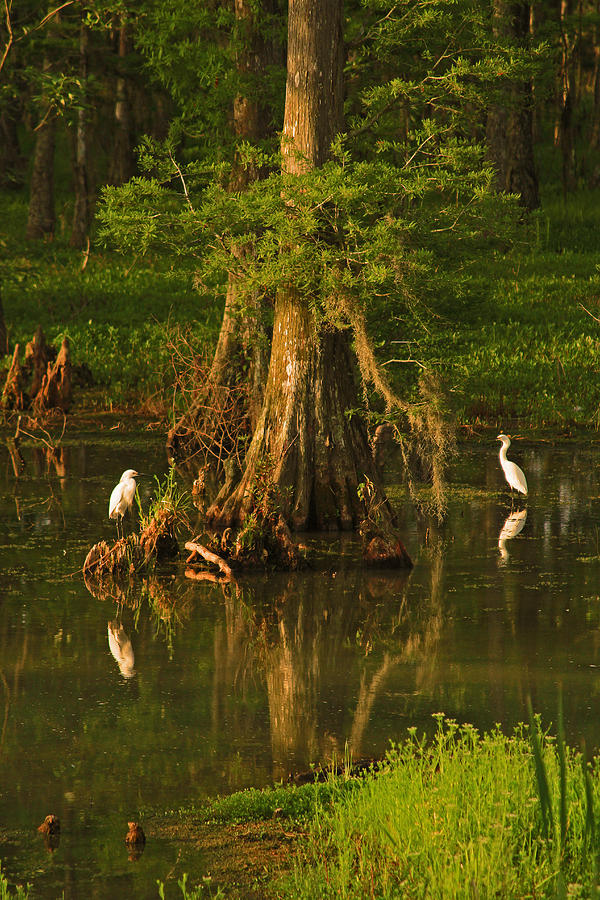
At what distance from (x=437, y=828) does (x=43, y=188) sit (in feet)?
111

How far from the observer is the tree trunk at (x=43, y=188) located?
37594 millimetres

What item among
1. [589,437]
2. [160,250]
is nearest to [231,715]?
[160,250]

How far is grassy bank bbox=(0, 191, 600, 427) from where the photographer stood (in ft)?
51.3

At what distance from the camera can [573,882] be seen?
5.75 m

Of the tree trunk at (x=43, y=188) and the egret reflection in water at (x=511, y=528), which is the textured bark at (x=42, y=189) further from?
the egret reflection in water at (x=511, y=528)

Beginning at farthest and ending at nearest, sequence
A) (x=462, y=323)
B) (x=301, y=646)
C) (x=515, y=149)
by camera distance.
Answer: (x=515, y=149)
(x=462, y=323)
(x=301, y=646)

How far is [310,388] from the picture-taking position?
14.0m

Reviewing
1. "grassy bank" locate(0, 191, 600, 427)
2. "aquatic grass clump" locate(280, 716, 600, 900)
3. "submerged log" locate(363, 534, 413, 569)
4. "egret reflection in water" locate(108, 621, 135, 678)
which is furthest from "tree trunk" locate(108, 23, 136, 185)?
"aquatic grass clump" locate(280, 716, 600, 900)

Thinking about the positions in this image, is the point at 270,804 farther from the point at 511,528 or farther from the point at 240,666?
the point at 511,528

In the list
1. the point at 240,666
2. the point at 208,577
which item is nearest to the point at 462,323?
the point at 208,577

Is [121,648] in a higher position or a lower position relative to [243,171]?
lower

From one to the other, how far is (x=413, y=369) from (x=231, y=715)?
275 inches

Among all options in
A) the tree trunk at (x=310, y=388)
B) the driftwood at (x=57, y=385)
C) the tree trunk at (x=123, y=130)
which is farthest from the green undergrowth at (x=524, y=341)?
the tree trunk at (x=123, y=130)

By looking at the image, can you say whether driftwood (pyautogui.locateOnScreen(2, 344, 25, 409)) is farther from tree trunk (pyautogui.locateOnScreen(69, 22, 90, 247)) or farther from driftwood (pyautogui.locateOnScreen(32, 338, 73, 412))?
tree trunk (pyautogui.locateOnScreen(69, 22, 90, 247))
